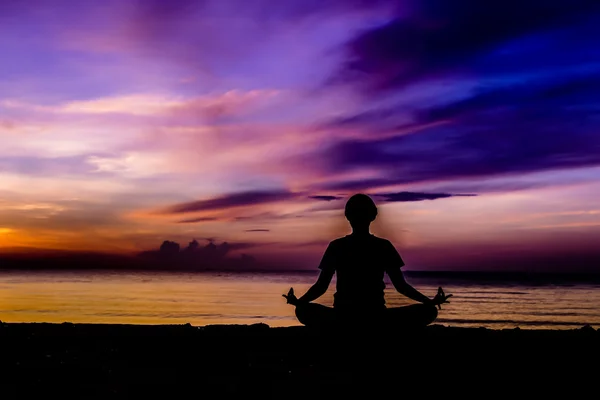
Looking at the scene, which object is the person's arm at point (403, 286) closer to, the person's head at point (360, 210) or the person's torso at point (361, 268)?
the person's torso at point (361, 268)

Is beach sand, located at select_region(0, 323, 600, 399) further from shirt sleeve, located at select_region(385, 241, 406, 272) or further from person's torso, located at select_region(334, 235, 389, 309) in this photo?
shirt sleeve, located at select_region(385, 241, 406, 272)

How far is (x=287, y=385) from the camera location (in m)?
7.46

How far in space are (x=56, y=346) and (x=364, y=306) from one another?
7547 millimetres

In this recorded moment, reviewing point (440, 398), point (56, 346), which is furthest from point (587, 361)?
point (56, 346)

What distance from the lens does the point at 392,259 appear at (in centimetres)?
691

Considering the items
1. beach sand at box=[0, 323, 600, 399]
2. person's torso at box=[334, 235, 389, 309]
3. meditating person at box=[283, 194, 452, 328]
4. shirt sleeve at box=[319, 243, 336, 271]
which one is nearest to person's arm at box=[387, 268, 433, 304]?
meditating person at box=[283, 194, 452, 328]

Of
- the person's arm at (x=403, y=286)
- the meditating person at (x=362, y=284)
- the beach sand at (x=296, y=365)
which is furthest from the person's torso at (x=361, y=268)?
the beach sand at (x=296, y=365)

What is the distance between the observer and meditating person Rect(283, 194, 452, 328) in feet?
22.3

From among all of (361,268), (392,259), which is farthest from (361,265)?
(392,259)

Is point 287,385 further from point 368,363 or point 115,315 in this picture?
point 115,315

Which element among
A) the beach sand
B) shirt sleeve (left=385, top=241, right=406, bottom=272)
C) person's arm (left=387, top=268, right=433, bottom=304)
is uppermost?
shirt sleeve (left=385, top=241, right=406, bottom=272)

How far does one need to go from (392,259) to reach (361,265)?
0.38m

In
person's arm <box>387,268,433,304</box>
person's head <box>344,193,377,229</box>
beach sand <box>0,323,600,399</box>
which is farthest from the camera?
beach sand <box>0,323,600,399</box>

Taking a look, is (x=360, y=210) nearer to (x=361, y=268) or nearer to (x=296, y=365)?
(x=361, y=268)
